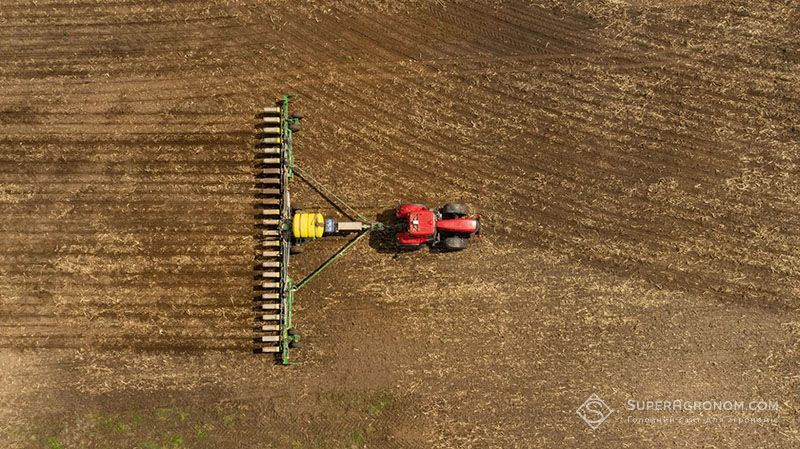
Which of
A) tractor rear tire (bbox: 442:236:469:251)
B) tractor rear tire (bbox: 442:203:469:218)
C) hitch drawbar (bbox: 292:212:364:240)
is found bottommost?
tractor rear tire (bbox: 442:236:469:251)

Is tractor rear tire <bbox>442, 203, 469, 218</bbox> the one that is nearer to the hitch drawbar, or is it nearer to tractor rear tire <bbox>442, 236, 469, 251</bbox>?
tractor rear tire <bbox>442, 236, 469, 251</bbox>

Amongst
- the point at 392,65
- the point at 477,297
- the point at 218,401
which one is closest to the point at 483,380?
the point at 477,297

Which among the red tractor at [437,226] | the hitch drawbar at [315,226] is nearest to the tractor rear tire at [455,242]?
the red tractor at [437,226]

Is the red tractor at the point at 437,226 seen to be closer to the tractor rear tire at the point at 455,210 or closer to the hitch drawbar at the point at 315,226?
the tractor rear tire at the point at 455,210

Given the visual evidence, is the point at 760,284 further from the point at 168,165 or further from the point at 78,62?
the point at 78,62

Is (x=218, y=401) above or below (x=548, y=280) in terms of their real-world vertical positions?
below

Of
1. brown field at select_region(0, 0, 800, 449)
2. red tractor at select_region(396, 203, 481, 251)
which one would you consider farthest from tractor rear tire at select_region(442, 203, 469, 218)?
brown field at select_region(0, 0, 800, 449)

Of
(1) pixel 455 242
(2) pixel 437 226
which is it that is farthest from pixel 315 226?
(1) pixel 455 242
